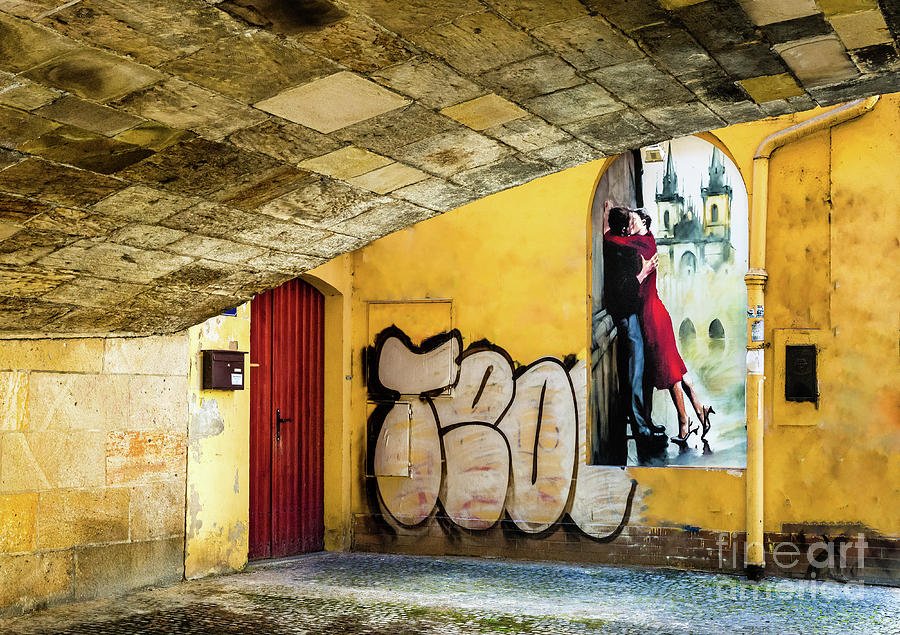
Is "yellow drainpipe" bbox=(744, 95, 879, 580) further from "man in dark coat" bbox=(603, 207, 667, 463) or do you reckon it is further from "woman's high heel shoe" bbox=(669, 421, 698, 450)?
"man in dark coat" bbox=(603, 207, 667, 463)

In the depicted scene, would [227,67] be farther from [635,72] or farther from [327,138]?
[635,72]

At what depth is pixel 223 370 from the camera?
8.89 m

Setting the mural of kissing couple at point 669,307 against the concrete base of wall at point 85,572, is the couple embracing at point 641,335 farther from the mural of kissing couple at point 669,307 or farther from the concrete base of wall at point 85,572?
the concrete base of wall at point 85,572

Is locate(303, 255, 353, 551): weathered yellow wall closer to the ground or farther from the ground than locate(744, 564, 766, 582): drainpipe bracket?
farther from the ground

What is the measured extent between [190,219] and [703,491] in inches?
220

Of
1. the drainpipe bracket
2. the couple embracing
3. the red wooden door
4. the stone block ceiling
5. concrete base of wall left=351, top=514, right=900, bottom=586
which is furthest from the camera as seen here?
the red wooden door

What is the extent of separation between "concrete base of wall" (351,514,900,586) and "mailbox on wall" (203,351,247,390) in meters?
2.53

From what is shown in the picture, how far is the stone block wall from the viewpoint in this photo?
7.18m

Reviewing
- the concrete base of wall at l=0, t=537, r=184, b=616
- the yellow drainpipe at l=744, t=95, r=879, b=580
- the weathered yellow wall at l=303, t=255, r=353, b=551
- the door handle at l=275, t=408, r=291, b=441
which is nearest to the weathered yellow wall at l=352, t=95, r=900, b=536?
the yellow drainpipe at l=744, t=95, r=879, b=580

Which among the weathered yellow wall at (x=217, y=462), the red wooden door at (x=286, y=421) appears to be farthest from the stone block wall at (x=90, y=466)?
the red wooden door at (x=286, y=421)

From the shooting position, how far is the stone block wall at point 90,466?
718 centimetres

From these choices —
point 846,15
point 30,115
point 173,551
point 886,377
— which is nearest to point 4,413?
point 173,551

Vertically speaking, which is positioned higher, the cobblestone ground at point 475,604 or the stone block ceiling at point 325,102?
the stone block ceiling at point 325,102

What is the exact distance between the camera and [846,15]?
4.13m
